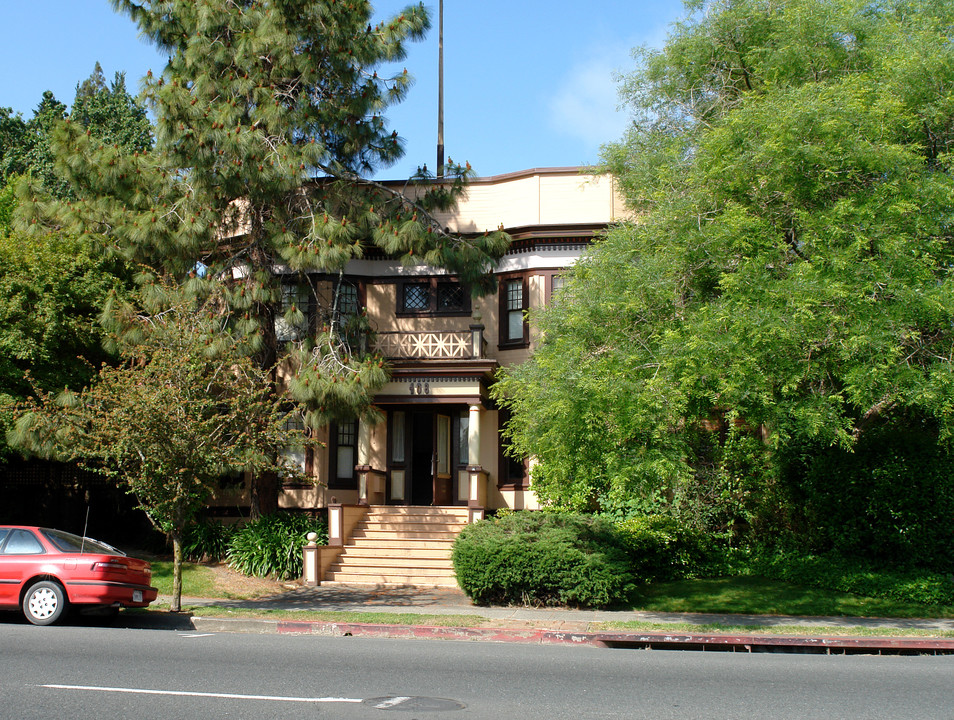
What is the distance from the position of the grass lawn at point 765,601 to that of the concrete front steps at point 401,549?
4494 millimetres

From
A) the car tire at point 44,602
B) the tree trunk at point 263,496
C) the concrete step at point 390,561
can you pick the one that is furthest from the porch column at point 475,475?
the car tire at point 44,602

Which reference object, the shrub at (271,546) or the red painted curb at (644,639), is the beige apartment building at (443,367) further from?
the red painted curb at (644,639)

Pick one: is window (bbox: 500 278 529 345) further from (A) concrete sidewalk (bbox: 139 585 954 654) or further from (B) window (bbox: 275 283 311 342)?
(A) concrete sidewalk (bbox: 139 585 954 654)

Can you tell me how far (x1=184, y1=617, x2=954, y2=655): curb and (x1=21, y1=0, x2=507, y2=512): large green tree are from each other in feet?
19.4

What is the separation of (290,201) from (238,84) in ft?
9.08

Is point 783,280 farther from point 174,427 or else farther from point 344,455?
point 344,455

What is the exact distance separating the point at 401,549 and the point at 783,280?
10601mm

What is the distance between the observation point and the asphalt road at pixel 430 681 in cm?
698

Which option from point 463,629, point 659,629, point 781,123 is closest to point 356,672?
point 463,629

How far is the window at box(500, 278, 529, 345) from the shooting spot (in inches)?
872

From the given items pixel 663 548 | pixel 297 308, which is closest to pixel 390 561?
pixel 663 548

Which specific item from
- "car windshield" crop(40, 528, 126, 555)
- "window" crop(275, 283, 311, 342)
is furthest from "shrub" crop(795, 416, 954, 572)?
"car windshield" crop(40, 528, 126, 555)

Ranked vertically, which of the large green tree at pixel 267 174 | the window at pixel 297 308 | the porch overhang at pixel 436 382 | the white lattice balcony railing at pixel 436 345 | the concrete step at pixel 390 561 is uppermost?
the large green tree at pixel 267 174

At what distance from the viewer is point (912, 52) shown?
13711 millimetres
